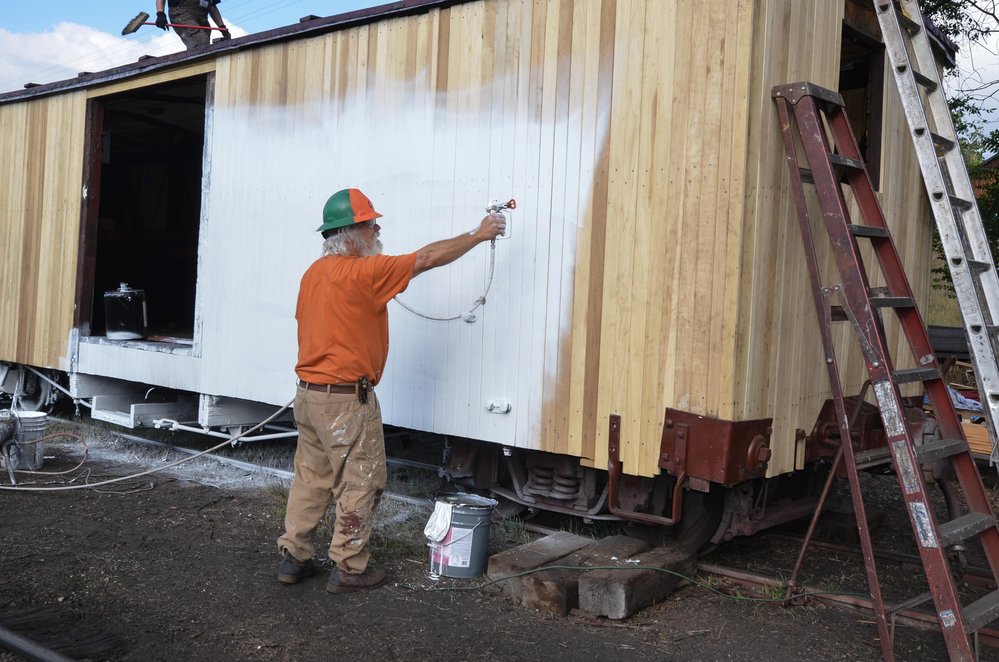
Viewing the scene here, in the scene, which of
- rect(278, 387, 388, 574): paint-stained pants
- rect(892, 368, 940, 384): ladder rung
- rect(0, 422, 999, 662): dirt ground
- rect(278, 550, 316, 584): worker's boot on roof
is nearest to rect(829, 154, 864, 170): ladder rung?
rect(892, 368, 940, 384): ladder rung

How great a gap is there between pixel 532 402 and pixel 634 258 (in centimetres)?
101

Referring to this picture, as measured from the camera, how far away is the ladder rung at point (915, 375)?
3988mm

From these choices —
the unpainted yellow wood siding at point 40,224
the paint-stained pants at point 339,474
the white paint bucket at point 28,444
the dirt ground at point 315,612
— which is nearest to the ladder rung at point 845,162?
the dirt ground at point 315,612

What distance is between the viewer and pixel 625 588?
13.8 feet

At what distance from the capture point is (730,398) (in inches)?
166

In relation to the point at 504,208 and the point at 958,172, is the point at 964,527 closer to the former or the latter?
the point at 958,172

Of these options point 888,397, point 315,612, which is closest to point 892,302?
point 888,397

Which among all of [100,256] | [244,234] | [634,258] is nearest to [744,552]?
[634,258]

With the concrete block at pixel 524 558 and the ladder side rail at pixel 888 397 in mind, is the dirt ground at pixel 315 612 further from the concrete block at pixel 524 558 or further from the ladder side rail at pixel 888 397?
the ladder side rail at pixel 888 397

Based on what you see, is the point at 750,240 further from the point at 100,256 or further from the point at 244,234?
the point at 100,256

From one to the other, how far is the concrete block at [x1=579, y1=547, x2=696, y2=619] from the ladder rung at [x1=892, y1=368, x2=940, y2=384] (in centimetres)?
146

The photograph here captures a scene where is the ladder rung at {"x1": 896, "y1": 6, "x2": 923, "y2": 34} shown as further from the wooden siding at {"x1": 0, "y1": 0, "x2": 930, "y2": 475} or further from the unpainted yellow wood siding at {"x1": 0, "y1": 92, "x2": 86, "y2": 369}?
the unpainted yellow wood siding at {"x1": 0, "y1": 92, "x2": 86, "y2": 369}

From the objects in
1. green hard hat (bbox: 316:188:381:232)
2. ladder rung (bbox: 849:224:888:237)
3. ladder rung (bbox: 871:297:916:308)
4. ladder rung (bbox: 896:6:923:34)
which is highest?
ladder rung (bbox: 896:6:923:34)

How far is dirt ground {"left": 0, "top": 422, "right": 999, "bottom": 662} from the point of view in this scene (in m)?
3.86
